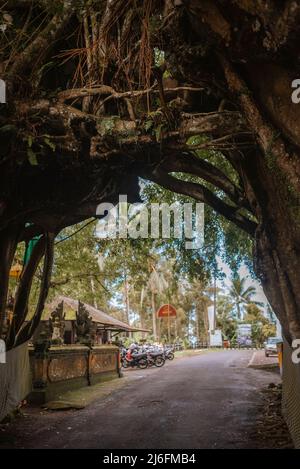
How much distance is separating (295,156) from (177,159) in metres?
2.74

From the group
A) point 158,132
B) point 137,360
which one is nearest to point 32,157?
point 158,132

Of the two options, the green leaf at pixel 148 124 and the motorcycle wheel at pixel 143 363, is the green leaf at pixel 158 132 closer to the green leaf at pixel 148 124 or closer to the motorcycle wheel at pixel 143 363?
A: the green leaf at pixel 148 124

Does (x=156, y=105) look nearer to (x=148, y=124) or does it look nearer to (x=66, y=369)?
(x=148, y=124)

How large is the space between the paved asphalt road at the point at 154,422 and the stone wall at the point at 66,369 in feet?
4.16

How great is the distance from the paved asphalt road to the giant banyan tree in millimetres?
2180

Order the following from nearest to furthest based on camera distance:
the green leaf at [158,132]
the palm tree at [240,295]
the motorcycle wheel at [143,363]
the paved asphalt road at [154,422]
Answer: the green leaf at [158,132] < the paved asphalt road at [154,422] < the motorcycle wheel at [143,363] < the palm tree at [240,295]

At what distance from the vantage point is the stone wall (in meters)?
11.3

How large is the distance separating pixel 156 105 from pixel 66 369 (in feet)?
28.4

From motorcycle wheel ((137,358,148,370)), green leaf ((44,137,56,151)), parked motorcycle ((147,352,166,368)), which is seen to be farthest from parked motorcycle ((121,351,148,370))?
green leaf ((44,137,56,151))

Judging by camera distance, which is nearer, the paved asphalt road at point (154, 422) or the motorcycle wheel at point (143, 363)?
the paved asphalt road at point (154, 422)

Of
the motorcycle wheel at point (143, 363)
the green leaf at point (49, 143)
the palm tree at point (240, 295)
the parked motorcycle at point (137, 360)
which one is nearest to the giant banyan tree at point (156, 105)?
the green leaf at point (49, 143)

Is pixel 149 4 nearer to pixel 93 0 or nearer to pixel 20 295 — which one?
pixel 93 0

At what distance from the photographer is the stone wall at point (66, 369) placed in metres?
11.3

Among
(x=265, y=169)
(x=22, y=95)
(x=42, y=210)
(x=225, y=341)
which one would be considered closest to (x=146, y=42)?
(x=22, y=95)
